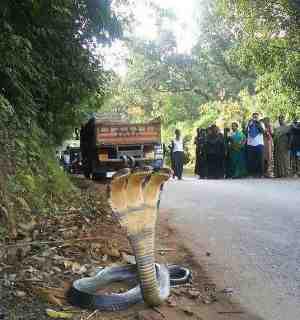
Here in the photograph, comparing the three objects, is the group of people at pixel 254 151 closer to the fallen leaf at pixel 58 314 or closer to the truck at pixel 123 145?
the truck at pixel 123 145

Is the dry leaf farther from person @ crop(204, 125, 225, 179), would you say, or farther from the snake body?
person @ crop(204, 125, 225, 179)

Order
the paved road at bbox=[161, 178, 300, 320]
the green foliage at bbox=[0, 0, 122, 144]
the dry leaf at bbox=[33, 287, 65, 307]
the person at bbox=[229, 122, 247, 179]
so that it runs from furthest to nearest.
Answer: the person at bbox=[229, 122, 247, 179] < the green foliage at bbox=[0, 0, 122, 144] < the paved road at bbox=[161, 178, 300, 320] < the dry leaf at bbox=[33, 287, 65, 307]

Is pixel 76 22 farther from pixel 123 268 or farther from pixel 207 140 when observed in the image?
pixel 207 140

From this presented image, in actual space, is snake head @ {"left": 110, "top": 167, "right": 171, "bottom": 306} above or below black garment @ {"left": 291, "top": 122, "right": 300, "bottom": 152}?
below

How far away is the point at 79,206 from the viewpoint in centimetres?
799

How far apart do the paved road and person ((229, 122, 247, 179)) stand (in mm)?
5236

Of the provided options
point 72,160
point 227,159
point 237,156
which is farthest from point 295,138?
point 72,160

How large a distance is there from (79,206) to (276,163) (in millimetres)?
9215

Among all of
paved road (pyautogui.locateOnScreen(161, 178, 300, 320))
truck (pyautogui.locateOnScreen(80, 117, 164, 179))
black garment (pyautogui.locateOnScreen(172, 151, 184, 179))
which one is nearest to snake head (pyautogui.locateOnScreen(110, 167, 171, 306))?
paved road (pyautogui.locateOnScreen(161, 178, 300, 320))

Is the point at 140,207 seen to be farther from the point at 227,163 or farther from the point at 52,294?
the point at 227,163

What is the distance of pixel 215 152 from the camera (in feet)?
54.7

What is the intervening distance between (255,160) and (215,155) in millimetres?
1187

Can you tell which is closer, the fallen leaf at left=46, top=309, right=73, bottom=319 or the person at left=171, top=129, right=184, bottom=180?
the fallen leaf at left=46, top=309, right=73, bottom=319

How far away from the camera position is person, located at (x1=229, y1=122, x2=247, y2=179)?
16.4m
